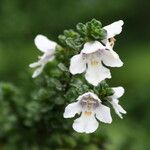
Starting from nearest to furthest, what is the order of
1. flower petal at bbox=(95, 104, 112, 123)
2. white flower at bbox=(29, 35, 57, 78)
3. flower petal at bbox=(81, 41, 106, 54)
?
flower petal at bbox=(81, 41, 106, 54), flower petal at bbox=(95, 104, 112, 123), white flower at bbox=(29, 35, 57, 78)

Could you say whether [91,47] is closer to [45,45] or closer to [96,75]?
[96,75]

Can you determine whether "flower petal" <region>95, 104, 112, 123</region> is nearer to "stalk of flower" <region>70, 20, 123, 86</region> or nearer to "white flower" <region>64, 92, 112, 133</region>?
"white flower" <region>64, 92, 112, 133</region>

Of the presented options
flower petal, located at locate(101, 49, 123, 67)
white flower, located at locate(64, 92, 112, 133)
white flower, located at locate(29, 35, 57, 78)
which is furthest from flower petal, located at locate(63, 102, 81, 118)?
white flower, located at locate(29, 35, 57, 78)

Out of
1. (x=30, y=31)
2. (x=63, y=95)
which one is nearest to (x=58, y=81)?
(x=63, y=95)

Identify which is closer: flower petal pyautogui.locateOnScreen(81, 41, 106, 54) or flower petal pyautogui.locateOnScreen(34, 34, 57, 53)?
flower petal pyautogui.locateOnScreen(81, 41, 106, 54)

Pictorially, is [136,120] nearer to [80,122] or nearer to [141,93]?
[141,93]

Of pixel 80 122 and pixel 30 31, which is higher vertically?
pixel 30 31

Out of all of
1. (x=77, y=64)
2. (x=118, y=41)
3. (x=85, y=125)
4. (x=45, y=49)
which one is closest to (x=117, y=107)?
(x=85, y=125)
